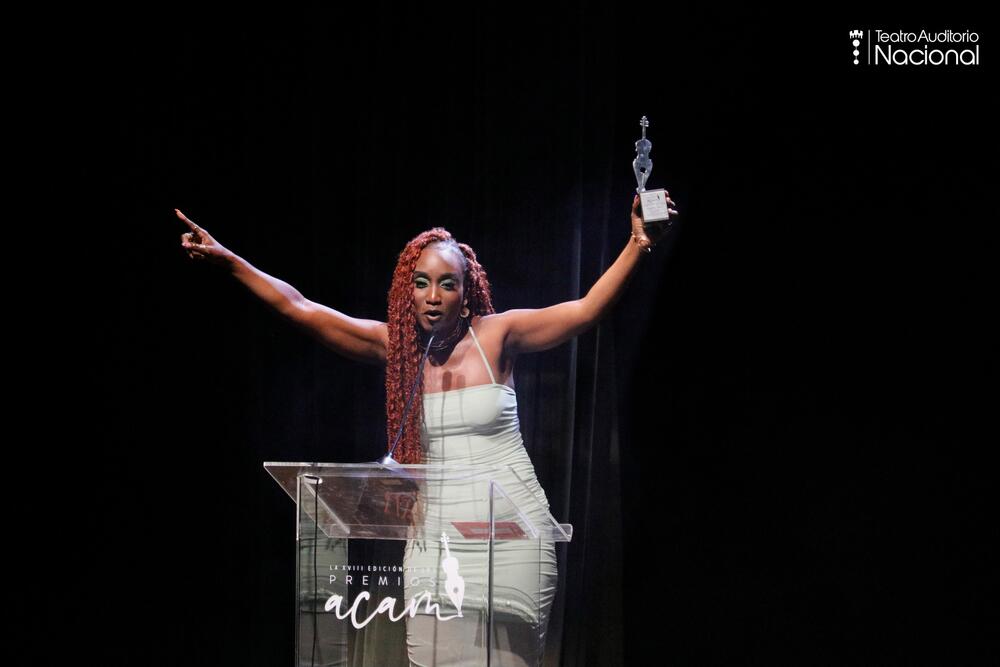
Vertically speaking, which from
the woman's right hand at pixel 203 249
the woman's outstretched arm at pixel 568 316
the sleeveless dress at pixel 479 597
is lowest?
the sleeveless dress at pixel 479 597

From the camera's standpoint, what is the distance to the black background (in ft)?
9.75

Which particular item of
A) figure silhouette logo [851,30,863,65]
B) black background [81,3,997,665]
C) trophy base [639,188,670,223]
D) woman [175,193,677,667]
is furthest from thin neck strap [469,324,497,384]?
figure silhouette logo [851,30,863,65]

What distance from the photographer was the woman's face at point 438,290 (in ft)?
8.47

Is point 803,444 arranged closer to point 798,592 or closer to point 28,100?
point 798,592

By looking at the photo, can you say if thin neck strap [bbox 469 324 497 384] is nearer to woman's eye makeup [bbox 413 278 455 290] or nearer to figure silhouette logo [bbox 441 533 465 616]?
woman's eye makeup [bbox 413 278 455 290]

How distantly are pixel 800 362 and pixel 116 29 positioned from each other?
2327 millimetres

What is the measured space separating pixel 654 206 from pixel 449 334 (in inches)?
24.8

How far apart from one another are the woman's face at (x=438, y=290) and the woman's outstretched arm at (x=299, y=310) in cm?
16

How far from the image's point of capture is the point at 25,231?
3205 millimetres

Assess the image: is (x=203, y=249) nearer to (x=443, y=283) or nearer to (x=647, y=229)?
(x=443, y=283)

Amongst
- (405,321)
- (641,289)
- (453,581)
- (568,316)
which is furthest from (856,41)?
(453,581)

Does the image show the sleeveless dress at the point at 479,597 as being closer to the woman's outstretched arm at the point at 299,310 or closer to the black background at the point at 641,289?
the woman's outstretched arm at the point at 299,310

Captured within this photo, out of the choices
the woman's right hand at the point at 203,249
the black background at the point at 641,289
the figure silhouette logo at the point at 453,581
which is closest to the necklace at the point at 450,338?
the black background at the point at 641,289

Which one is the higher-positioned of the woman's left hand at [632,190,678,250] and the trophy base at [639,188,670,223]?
the trophy base at [639,188,670,223]
